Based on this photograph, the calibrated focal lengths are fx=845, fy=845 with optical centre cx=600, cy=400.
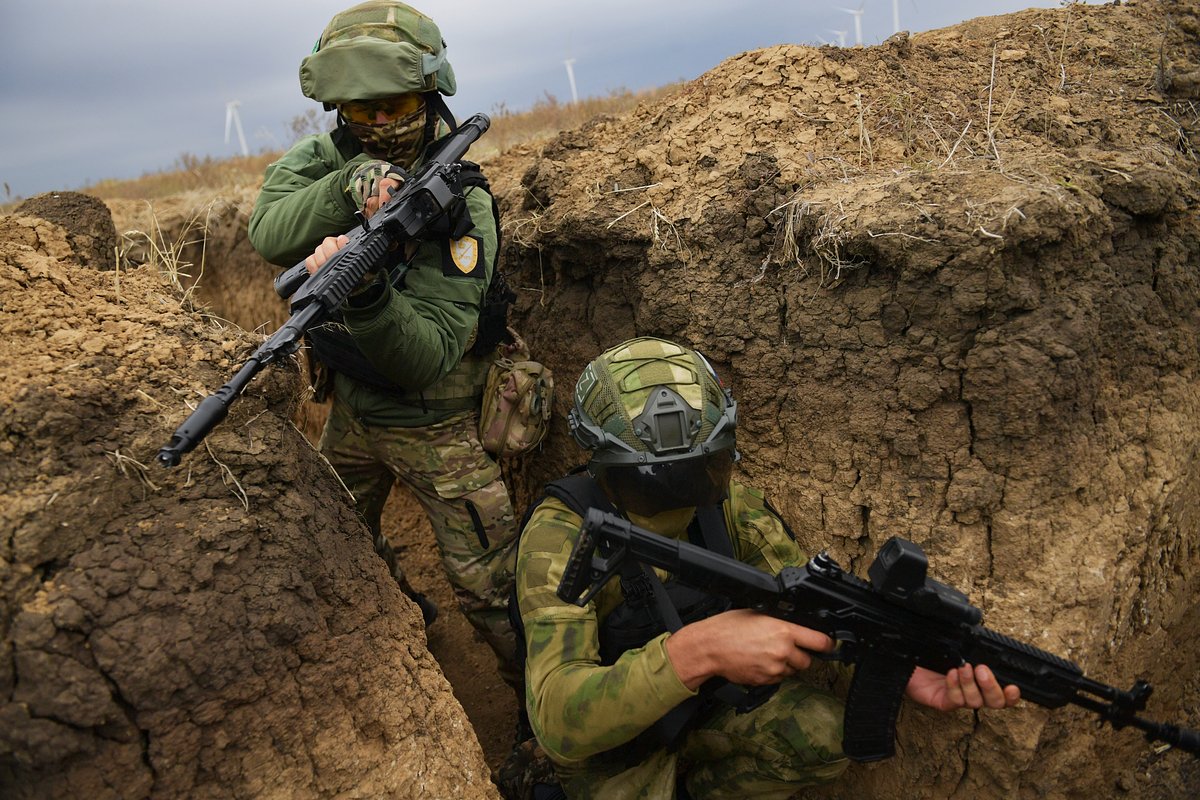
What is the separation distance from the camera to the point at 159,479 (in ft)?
8.55

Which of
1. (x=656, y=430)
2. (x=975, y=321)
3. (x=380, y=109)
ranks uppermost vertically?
(x=380, y=109)

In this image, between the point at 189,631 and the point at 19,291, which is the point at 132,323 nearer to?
the point at 19,291

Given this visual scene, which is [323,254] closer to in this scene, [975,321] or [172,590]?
[172,590]

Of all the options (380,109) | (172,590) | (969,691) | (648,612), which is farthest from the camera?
(380,109)

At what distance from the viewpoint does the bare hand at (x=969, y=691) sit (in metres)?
2.72

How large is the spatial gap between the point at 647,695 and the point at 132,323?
2.15 meters

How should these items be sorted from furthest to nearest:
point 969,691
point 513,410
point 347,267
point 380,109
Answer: point 513,410
point 380,109
point 347,267
point 969,691

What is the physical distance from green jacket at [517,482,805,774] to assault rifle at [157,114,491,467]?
1.06 meters

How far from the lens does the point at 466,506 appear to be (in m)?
3.94

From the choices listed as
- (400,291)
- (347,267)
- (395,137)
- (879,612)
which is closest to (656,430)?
(879,612)

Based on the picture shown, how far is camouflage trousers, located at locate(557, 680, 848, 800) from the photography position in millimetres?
3102

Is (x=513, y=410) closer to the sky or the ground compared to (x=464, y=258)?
closer to the ground

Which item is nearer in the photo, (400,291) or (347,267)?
(347,267)

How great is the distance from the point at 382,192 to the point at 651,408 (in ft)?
5.34
